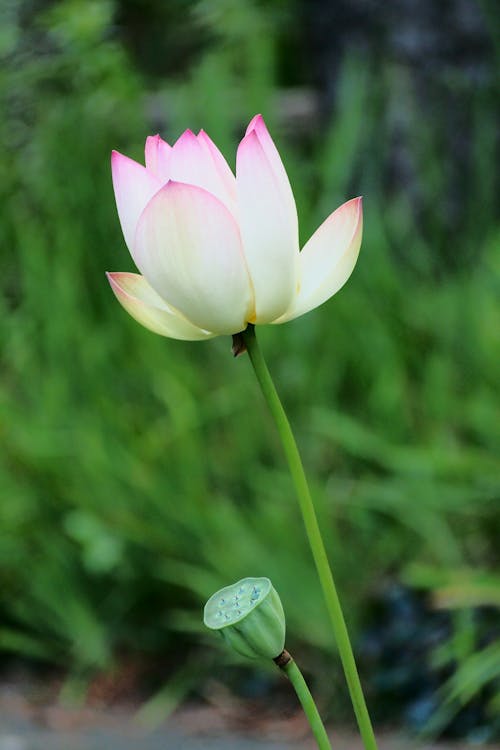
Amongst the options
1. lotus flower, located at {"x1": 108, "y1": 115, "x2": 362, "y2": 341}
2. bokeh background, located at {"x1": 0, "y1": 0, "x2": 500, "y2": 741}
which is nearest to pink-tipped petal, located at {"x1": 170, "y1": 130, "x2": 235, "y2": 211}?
lotus flower, located at {"x1": 108, "y1": 115, "x2": 362, "y2": 341}

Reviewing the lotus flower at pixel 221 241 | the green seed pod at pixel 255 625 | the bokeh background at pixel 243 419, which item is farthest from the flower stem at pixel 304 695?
the bokeh background at pixel 243 419

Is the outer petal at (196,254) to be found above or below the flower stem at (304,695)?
above

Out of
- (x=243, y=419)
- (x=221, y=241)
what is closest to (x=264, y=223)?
(x=221, y=241)

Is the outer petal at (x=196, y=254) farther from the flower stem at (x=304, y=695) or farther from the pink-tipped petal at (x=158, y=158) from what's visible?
the flower stem at (x=304, y=695)

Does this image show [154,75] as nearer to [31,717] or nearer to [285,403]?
[285,403]

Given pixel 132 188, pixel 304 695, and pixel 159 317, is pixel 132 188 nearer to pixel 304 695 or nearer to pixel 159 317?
pixel 159 317
